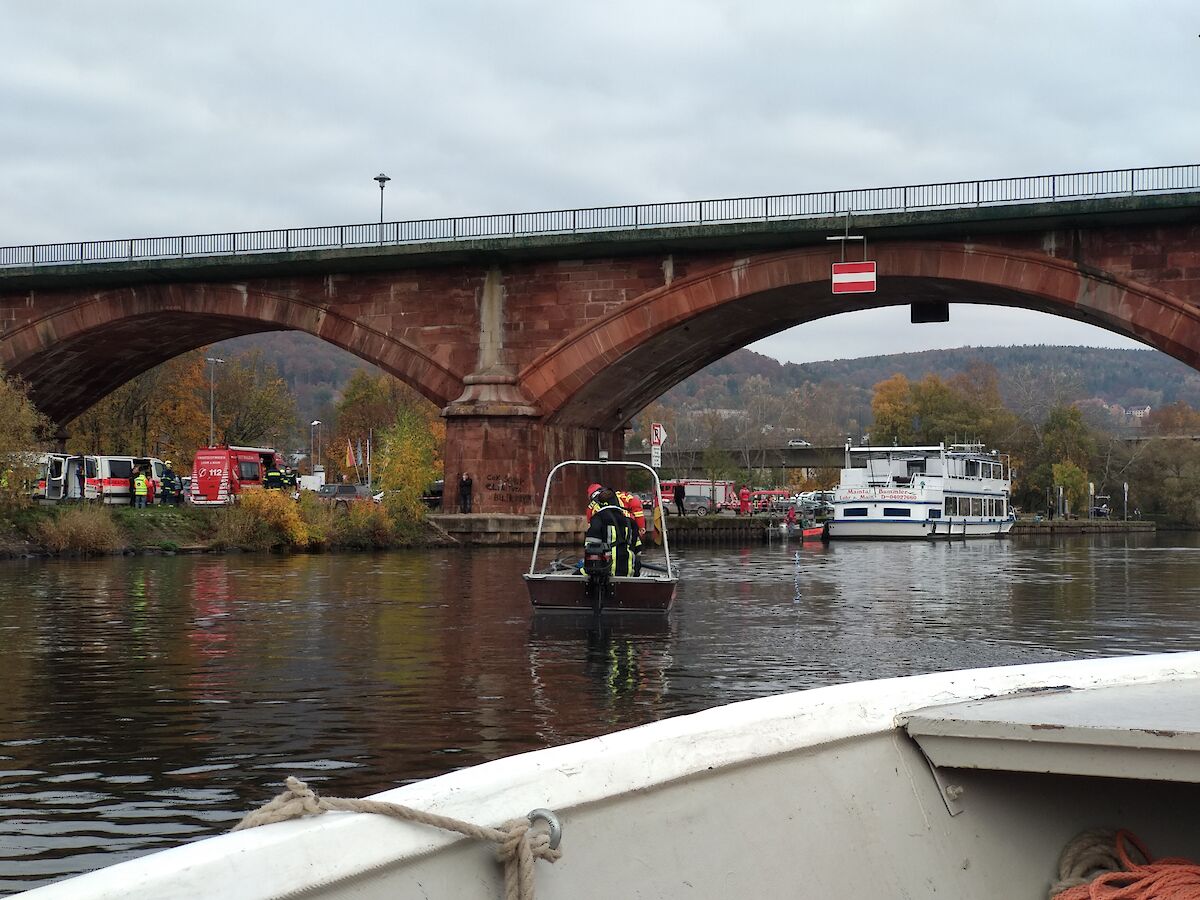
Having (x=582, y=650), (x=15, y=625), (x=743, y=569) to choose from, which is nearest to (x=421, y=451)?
(x=743, y=569)

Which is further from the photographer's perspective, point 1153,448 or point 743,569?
point 1153,448

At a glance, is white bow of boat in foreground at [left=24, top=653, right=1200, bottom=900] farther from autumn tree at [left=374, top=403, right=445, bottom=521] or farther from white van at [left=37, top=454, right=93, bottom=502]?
white van at [left=37, top=454, right=93, bottom=502]

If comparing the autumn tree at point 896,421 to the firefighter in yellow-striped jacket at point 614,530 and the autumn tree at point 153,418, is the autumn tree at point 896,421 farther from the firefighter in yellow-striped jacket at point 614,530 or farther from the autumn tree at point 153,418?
the firefighter in yellow-striped jacket at point 614,530

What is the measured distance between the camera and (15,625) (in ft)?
53.6

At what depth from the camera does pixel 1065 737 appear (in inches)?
133

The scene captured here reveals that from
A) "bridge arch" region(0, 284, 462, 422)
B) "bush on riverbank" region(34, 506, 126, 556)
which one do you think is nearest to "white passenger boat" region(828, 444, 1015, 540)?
"bridge arch" region(0, 284, 462, 422)

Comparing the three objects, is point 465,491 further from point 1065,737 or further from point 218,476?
point 1065,737

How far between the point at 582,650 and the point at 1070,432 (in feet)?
294

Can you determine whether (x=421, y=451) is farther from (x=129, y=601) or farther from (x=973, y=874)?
(x=973, y=874)

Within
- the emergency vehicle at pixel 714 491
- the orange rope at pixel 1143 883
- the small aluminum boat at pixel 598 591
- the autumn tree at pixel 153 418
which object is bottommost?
the small aluminum boat at pixel 598 591

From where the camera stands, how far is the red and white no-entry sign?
36.2 m

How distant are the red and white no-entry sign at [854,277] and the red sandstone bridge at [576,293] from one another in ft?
2.35

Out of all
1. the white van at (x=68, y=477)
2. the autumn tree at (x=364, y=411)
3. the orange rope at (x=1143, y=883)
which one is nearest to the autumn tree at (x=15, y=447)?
the white van at (x=68, y=477)

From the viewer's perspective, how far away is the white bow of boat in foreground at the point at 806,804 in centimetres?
245
